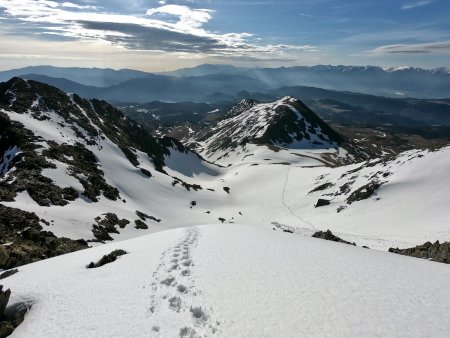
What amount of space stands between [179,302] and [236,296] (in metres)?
1.97

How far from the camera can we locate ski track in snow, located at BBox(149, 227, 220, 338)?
30.9 feet

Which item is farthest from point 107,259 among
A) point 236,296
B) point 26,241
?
point 26,241

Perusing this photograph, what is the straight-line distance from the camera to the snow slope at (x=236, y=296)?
9.44 metres

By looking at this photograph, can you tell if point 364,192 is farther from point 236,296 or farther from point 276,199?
point 236,296

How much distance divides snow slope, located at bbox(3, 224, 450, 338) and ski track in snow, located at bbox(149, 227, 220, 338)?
0.11ft

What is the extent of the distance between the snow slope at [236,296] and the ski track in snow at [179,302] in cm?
3

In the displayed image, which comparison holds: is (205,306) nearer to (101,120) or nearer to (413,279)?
(413,279)

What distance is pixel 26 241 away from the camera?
93.6 feet

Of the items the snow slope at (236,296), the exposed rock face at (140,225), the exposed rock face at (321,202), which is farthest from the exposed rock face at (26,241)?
the exposed rock face at (321,202)

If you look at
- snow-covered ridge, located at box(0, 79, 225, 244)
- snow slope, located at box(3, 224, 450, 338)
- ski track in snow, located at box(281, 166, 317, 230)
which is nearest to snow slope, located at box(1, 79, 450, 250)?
ski track in snow, located at box(281, 166, 317, 230)

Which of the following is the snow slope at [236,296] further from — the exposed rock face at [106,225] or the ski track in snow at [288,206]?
the ski track in snow at [288,206]

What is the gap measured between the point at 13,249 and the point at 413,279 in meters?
25.2

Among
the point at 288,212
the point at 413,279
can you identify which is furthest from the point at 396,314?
the point at 288,212

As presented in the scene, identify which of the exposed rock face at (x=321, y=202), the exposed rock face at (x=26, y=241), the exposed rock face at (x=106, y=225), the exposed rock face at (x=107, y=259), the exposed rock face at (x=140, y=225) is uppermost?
the exposed rock face at (x=107, y=259)
